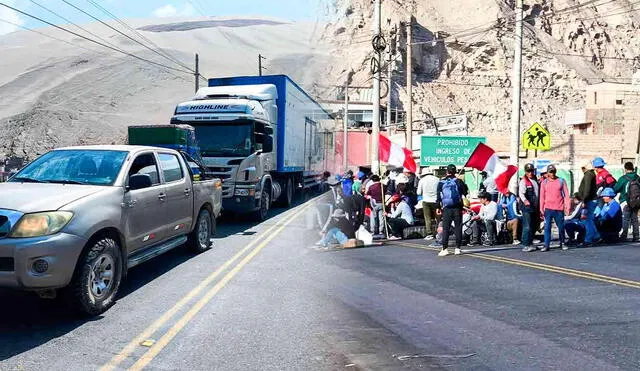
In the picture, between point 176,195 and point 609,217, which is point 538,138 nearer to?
point 609,217

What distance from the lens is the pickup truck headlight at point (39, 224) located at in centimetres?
534

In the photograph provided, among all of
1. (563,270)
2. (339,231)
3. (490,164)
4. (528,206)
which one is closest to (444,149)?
(490,164)

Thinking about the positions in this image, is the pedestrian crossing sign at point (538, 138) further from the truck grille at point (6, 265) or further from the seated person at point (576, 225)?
the truck grille at point (6, 265)

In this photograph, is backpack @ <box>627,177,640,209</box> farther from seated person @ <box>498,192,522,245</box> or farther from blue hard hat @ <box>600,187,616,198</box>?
seated person @ <box>498,192,522,245</box>

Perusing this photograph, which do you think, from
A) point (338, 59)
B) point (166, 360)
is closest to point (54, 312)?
point (166, 360)

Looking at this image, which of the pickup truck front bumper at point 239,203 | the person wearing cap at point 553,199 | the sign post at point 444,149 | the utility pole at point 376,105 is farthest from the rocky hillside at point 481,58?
the person wearing cap at point 553,199

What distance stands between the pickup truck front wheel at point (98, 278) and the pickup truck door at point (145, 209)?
18.7 inches

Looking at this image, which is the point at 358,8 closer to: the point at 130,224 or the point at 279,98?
the point at 279,98

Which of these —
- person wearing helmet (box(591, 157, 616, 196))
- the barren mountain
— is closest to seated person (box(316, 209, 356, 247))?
person wearing helmet (box(591, 157, 616, 196))

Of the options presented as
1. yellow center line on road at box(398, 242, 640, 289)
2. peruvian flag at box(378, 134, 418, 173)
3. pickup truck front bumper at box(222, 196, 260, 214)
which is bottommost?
yellow center line on road at box(398, 242, 640, 289)

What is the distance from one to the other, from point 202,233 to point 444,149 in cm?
1162

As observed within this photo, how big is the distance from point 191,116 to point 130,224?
8352mm

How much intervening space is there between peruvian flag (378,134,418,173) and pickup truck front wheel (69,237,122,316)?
10716mm

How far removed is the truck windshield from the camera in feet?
47.6
